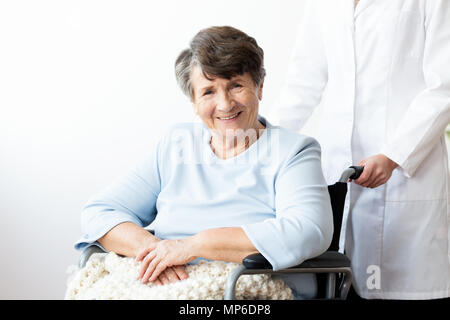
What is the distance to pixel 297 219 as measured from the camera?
146cm

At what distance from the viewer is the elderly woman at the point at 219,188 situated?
1.45 meters

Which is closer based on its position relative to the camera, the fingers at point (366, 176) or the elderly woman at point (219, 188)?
the elderly woman at point (219, 188)

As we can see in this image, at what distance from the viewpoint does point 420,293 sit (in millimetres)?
1820

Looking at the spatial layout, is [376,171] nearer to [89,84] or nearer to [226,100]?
[226,100]

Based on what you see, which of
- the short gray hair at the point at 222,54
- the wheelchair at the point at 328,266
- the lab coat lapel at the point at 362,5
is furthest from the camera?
the lab coat lapel at the point at 362,5

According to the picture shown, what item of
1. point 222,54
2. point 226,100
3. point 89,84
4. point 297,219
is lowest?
point 297,219

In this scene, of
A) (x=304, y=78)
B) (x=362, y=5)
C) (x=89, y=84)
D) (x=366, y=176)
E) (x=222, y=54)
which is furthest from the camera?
(x=89, y=84)

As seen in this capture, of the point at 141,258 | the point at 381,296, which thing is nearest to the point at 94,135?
the point at 141,258

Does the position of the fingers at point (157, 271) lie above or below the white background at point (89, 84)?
below

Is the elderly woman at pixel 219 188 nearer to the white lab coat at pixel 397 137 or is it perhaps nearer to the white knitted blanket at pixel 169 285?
the white knitted blanket at pixel 169 285

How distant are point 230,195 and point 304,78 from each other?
0.73 metres

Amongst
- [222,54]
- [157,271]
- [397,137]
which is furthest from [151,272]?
[397,137]

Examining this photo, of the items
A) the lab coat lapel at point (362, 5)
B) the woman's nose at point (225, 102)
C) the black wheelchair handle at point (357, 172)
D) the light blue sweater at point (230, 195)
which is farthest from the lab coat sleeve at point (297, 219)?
the lab coat lapel at point (362, 5)

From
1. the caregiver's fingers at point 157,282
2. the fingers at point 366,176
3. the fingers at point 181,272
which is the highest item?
the fingers at point 366,176
